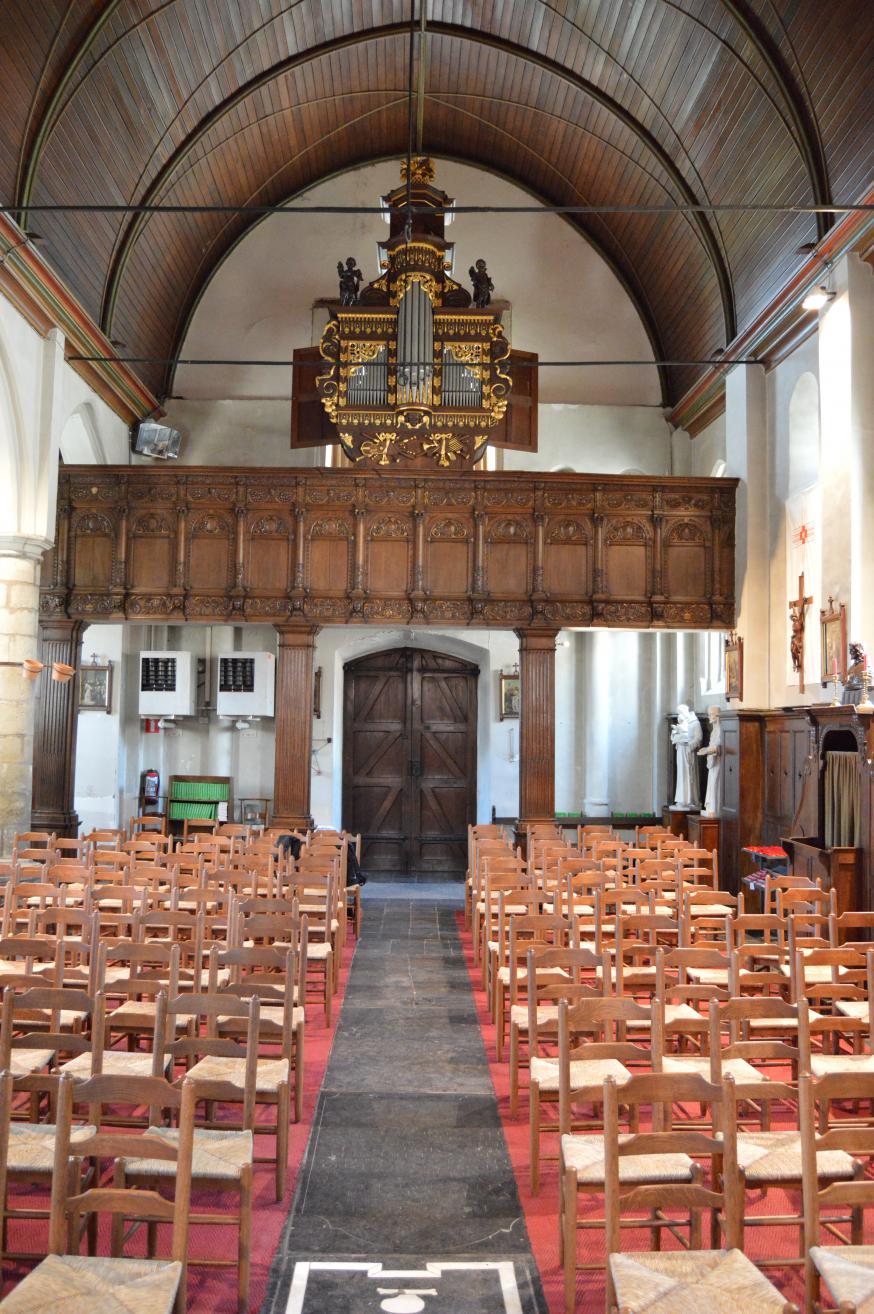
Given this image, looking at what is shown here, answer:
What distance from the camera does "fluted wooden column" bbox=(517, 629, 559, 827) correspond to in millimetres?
15273

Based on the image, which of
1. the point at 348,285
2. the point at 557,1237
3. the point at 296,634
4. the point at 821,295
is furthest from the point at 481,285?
the point at 557,1237

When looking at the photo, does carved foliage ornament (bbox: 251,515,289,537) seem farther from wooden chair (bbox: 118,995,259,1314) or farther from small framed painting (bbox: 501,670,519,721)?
wooden chair (bbox: 118,995,259,1314)

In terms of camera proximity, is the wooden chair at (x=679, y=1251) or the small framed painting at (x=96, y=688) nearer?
the wooden chair at (x=679, y=1251)

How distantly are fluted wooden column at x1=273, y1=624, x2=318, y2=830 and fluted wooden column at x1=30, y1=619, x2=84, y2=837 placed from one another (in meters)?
2.87

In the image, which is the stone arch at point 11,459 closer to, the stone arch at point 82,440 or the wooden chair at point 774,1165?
the stone arch at point 82,440

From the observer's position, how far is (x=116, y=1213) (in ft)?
13.2

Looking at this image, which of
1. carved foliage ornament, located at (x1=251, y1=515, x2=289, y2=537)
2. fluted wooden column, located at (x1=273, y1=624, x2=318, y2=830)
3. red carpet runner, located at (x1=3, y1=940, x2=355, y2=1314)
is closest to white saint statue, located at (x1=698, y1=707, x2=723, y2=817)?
fluted wooden column, located at (x1=273, y1=624, x2=318, y2=830)

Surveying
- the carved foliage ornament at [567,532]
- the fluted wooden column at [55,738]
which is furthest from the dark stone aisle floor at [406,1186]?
the carved foliage ornament at [567,532]

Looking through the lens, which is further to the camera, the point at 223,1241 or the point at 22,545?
the point at 22,545

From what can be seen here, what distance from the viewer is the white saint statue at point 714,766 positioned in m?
15.4

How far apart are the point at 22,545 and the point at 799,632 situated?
9.54 meters

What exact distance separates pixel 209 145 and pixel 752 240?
771cm

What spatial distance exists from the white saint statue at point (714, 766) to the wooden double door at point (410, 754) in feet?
17.1

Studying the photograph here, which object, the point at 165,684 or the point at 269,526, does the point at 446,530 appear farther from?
the point at 165,684
